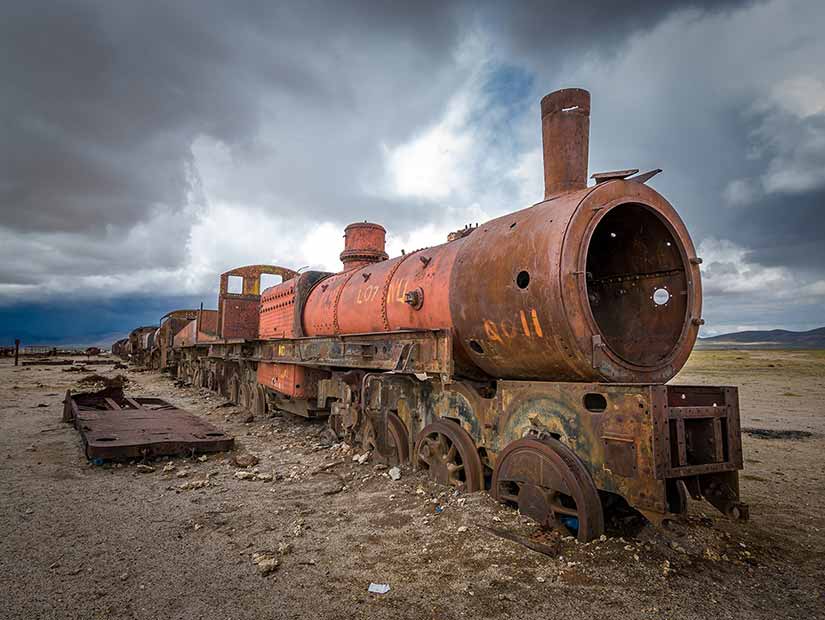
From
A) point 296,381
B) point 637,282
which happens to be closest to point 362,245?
point 296,381

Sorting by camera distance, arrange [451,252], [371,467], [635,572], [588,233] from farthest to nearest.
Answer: [371,467] < [451,252] < [588,233] < [635,572]

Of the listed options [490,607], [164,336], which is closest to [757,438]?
[490,607]

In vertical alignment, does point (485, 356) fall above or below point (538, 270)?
below

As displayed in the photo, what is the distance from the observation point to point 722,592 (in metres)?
3.06

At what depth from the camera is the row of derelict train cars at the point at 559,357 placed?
3.55 m

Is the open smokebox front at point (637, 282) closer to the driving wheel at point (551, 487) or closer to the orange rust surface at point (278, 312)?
the driving wheel at point (551, 487)

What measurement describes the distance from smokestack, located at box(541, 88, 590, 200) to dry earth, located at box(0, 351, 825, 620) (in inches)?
122

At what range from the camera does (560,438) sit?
3.92 meters

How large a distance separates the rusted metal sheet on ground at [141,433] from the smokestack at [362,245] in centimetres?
366

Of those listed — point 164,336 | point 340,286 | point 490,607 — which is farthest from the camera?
point 164,336

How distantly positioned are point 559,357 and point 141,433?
6.55 meters

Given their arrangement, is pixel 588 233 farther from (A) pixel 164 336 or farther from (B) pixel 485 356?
(A) pixel 164 336

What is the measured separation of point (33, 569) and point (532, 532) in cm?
362

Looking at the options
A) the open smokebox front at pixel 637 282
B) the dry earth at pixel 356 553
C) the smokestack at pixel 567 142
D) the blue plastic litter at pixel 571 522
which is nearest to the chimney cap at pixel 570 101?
the smokestack at pixel 567 142
